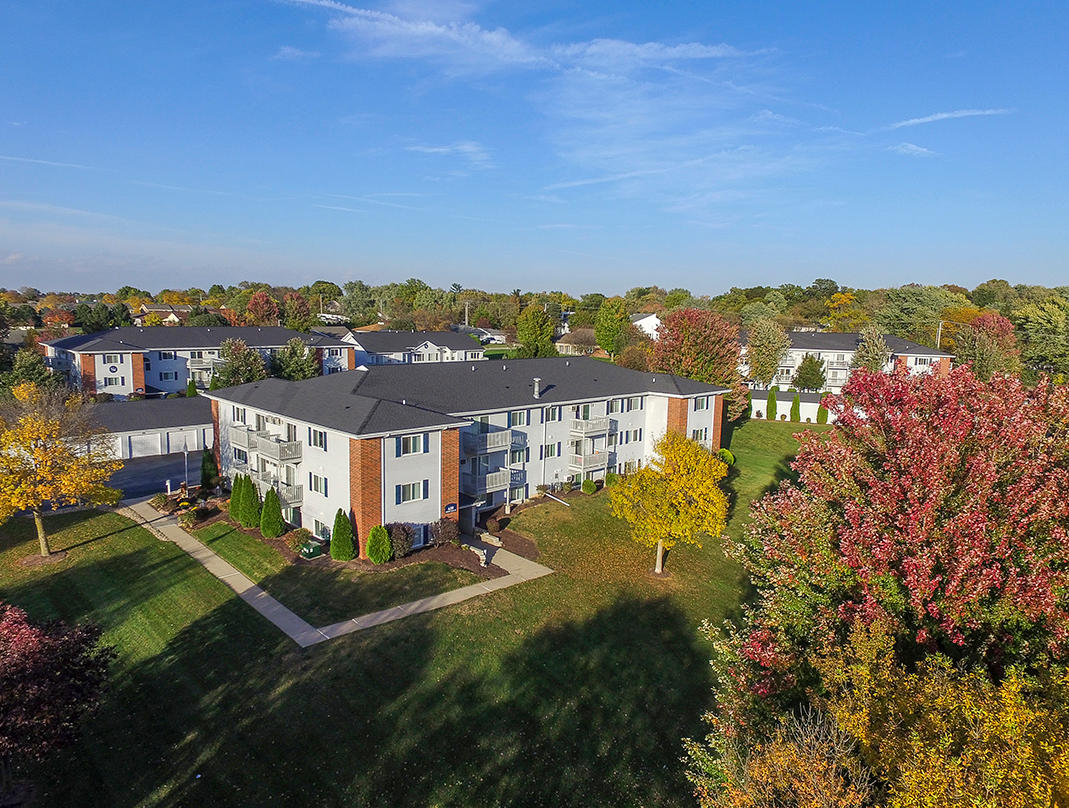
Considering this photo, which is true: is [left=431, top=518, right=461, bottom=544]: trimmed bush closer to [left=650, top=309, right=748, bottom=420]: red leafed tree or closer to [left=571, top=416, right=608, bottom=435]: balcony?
[left=571, top=416, right=608, bottom=435]: balcony

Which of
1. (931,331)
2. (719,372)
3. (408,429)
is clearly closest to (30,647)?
(408,429)

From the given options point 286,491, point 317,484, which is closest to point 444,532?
point 317,484

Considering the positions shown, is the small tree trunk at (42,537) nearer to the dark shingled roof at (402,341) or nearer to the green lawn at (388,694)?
the green lawn at (388,694)

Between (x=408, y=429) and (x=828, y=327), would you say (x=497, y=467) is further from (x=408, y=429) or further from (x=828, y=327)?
(x=828, y=327)

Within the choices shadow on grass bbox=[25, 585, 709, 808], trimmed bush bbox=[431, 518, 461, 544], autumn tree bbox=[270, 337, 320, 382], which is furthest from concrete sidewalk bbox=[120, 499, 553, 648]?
autumn tree bbox=[270, 337, 320, 382]

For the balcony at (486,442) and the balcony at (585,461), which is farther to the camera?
the balcony at (585,461)

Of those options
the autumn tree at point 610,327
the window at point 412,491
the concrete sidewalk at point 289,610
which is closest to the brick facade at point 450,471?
the window at point 412,491
